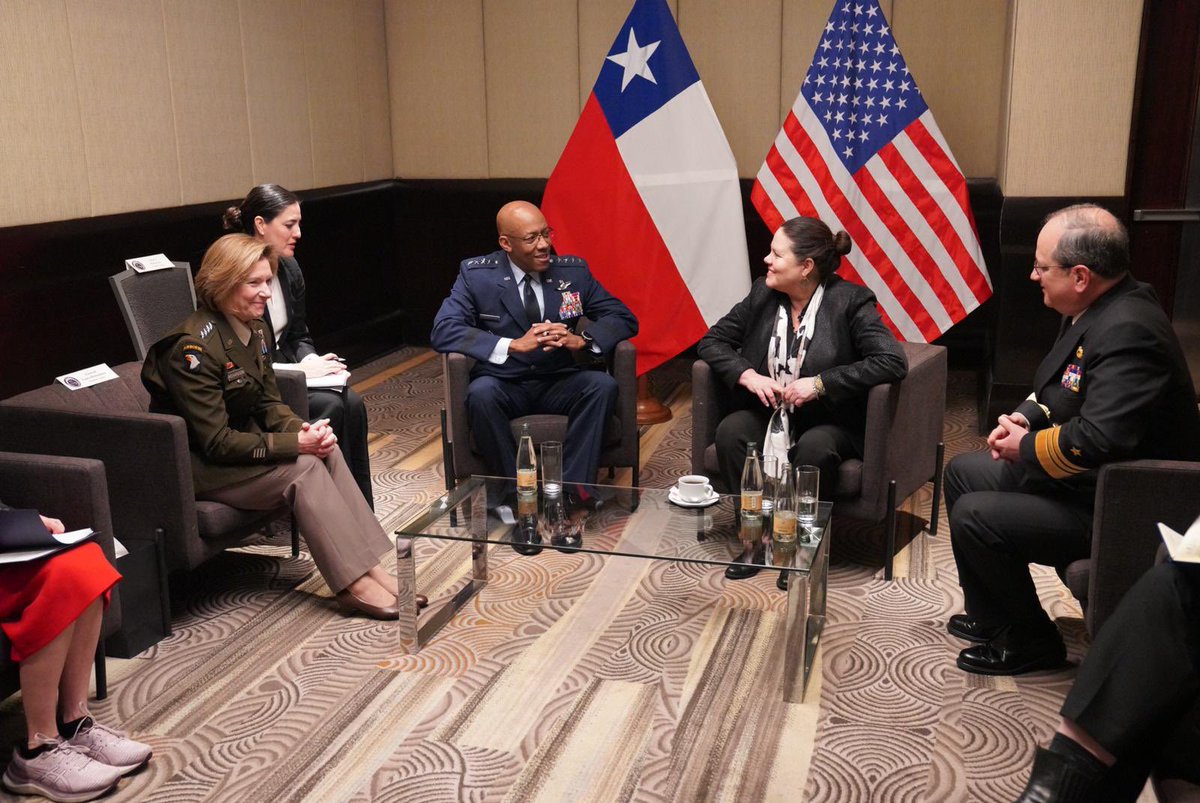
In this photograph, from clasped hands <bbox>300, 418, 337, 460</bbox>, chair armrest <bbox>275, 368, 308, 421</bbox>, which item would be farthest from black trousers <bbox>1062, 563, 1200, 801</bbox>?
chair armrest <bbox>275, 368, 308, 421</bbox>

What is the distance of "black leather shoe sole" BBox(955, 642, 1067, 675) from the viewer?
10.1 ft

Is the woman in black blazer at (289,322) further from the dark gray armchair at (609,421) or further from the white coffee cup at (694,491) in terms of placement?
the white coffee cup at (694,491)

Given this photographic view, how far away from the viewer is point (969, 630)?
333 centimetres

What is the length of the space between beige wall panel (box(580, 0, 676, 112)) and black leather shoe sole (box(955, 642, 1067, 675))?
4377 millimetres

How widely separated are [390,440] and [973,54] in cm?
358

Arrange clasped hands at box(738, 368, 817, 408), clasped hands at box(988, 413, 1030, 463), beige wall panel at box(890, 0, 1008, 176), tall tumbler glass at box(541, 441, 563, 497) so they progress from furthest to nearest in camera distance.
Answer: beige wall panel at box(890, 0, 1008, 176) < clasped hands at box(738, 368, 817, 408) < tall tumbler glass at box(541, 441, 563, 497) < clasped hands at box(988, 413, 1030, 463)

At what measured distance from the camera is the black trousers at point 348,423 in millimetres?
4160

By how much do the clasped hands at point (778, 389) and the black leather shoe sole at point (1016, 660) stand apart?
99 cm

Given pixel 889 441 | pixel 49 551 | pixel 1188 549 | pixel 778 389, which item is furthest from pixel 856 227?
pixel 49 551

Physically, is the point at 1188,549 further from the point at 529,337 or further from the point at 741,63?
the point at 741,63

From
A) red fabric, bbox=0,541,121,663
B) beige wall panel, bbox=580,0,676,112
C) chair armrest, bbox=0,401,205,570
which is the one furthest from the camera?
beige wall panel, bbox=580,0,676,112

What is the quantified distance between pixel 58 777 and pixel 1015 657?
2345mm

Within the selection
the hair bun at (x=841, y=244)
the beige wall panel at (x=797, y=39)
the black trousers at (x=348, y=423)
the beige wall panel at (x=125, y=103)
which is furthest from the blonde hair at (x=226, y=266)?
the beige wall panel at (x=797, y=39)

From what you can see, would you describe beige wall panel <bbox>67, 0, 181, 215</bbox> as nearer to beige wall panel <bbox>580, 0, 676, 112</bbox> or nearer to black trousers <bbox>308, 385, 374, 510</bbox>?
black trousers <bbox>308, 385, 374, 510</bbox>
